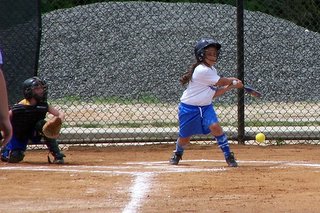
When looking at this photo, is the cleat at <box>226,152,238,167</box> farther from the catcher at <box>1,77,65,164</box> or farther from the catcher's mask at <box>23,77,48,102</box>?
the catcher's mask at <box>23,77,48,102</box>

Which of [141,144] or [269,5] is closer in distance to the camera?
[141,144]

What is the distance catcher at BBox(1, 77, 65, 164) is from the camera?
11.5 m

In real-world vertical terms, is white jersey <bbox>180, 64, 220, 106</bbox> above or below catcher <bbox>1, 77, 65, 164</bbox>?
above

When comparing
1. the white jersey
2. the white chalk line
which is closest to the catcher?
the white chalk line

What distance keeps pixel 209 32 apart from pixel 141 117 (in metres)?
7.16

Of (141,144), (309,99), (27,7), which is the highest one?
(27,7)

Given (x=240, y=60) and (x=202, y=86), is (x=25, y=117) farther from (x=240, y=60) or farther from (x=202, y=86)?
(x=240, y=60)

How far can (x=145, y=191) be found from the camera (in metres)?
8.91

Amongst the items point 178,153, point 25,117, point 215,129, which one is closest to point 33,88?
point 25,117

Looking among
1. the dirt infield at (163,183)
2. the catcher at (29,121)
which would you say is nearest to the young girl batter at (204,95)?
the dirt infield at (163,183)

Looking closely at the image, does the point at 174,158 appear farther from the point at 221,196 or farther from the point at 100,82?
the point at 100,82

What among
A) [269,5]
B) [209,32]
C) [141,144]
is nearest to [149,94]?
[209,32]

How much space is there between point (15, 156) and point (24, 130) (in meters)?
0.32

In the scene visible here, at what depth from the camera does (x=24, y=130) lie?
11672mm
